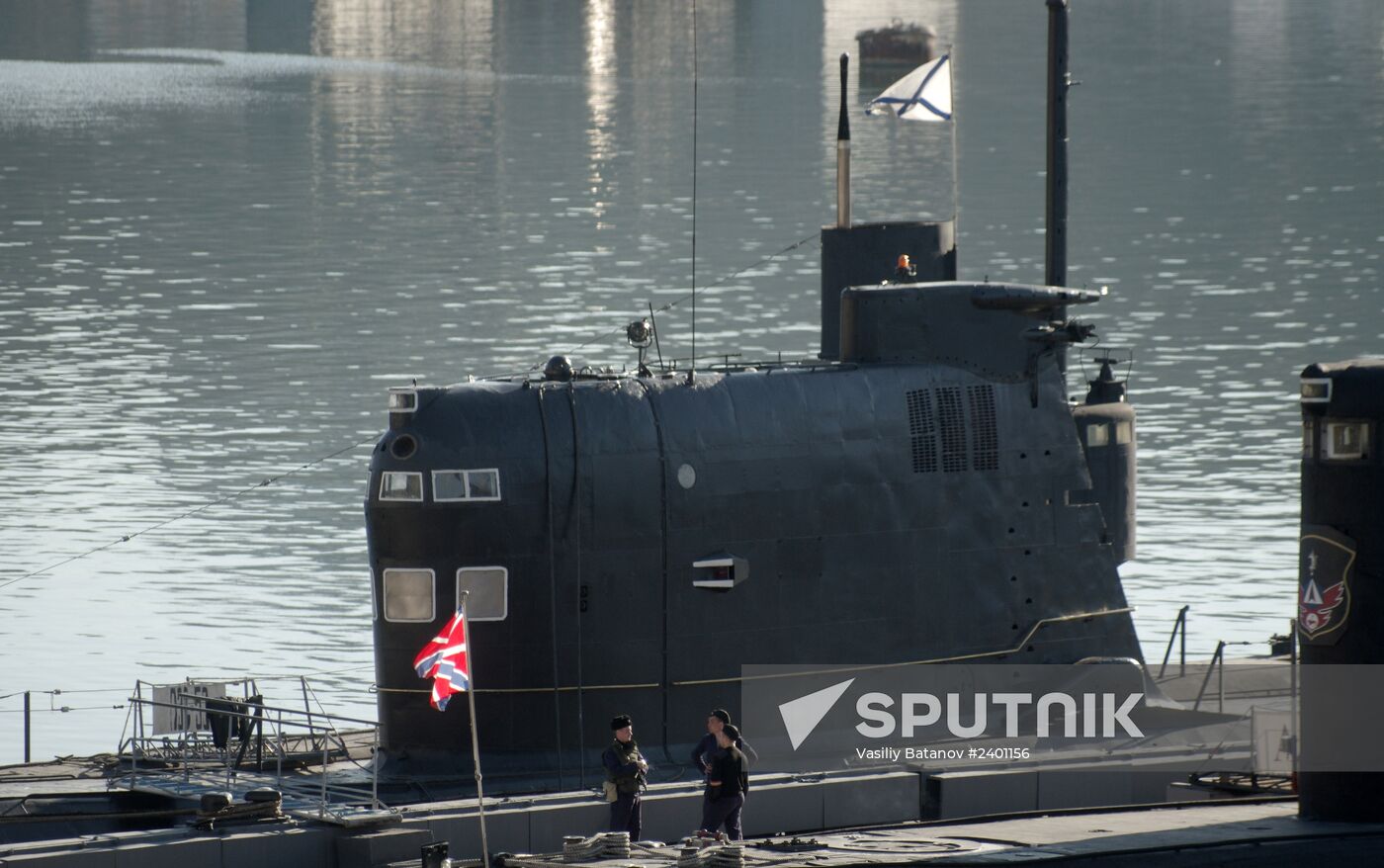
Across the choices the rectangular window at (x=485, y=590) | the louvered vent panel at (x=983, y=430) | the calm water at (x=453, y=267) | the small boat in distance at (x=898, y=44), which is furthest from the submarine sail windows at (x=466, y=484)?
the small boat in distance at (x=898, y=44)

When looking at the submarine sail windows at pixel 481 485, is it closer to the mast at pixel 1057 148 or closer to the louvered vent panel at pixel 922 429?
the louvered vent panel at pixel 922 429

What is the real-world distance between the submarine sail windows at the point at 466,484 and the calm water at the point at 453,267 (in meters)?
18.7

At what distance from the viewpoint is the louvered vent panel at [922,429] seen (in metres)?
24.0

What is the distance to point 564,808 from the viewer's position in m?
21.3

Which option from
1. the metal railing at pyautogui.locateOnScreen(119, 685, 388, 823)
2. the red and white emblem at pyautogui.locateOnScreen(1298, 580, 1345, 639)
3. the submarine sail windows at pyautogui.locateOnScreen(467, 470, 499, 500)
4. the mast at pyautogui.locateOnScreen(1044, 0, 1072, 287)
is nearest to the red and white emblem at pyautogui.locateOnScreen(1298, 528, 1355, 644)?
the red and white emblem at pyautogui.locateOnScreen(1298, 580, 1345, 639)

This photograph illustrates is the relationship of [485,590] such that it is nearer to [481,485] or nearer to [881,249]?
[481,485]

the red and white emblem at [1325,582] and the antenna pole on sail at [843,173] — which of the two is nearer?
the red and white emblem at [1325,582]

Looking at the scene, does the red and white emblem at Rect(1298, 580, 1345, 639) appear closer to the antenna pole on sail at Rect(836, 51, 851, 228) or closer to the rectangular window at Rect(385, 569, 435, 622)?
the rectangular window at Rect(385, 569, 435, 622)

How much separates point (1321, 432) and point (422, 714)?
9.66 meters

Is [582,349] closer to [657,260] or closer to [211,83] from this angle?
[657,260]

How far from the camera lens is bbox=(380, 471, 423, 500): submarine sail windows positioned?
21.9 m

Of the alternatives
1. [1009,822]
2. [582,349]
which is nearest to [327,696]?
[1009,822]

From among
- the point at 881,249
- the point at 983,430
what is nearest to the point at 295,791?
the point at 983,430

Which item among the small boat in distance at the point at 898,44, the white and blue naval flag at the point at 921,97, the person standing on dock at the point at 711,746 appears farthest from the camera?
the small boat in distance at the point at 898,44
